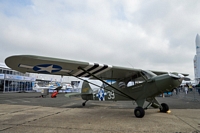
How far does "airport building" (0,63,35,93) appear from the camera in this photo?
39.1 metres

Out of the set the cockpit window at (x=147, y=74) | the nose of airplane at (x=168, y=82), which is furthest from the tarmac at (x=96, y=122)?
the cockpit window at (x=147, y=74)

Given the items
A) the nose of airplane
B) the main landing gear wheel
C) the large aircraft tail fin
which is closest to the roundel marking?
the main landing gear wheel

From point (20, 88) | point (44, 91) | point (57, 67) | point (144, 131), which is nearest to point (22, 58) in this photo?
point (57, 67)

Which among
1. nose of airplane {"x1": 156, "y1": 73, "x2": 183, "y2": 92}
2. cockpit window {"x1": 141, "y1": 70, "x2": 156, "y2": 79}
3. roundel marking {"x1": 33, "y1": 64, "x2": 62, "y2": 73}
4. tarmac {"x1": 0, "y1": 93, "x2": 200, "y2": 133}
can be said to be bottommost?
tarmac {"x1": 0, "y1": 93, "x2": 200, "y2": 133}

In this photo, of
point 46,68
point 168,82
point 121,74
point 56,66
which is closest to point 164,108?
point 168,82

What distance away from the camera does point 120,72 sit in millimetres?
7922

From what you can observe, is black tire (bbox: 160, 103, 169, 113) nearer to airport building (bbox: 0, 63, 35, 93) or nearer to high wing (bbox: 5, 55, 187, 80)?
high wing (bbox: 5, 55, 187, 80)

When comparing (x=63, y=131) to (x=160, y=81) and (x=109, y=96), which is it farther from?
(x=109, y=96)

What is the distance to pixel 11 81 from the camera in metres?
42.3

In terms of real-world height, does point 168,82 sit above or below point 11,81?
below

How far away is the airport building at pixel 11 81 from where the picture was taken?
3912 cm

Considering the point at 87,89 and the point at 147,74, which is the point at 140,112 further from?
the point at 87,89

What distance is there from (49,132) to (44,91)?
2027cm

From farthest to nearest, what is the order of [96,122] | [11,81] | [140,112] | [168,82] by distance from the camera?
[11,81]
[140,112]
[168,82]
[96,122]
